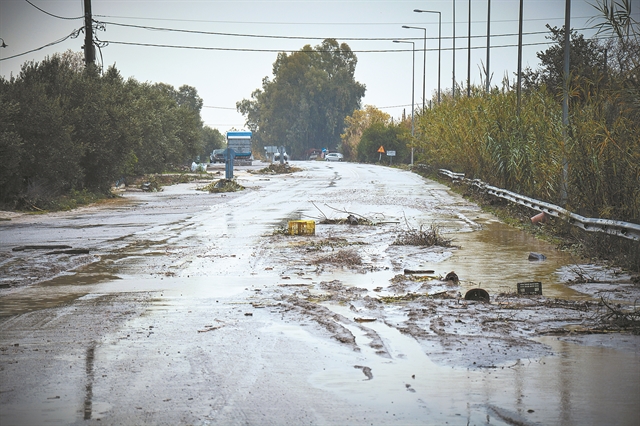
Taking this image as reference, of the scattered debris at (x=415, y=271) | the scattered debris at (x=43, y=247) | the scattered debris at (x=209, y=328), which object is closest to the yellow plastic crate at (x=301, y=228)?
the scattered debris at (x=43, y=247)

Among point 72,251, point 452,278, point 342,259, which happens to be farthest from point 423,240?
point 72,251

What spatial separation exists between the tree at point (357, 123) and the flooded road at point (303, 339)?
382 feet

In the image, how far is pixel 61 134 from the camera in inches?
1206

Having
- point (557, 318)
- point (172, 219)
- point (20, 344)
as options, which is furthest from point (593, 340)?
point (172, 219)

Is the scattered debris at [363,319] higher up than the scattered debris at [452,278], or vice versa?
the scattered debris at [452,278]

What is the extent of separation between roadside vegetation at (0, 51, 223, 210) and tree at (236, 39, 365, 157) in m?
99.4

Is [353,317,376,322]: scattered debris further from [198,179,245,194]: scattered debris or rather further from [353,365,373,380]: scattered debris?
[198,179,245,194]: scattered debris

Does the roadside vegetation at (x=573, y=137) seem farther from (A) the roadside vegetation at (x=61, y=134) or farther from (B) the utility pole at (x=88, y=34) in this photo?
(B) the utility pole at (x=88, y=34)

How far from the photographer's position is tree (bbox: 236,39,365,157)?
14750 centimetres

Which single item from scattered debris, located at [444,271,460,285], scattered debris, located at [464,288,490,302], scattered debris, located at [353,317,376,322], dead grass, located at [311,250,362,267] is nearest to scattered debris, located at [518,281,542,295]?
scattered debris, located at [464,288,490,302]

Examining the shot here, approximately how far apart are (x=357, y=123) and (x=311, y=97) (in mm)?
12088

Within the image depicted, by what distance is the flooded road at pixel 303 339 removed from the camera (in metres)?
6.26

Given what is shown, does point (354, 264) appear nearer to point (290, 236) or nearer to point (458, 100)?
point (290, 236)

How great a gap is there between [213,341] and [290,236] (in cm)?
1079
